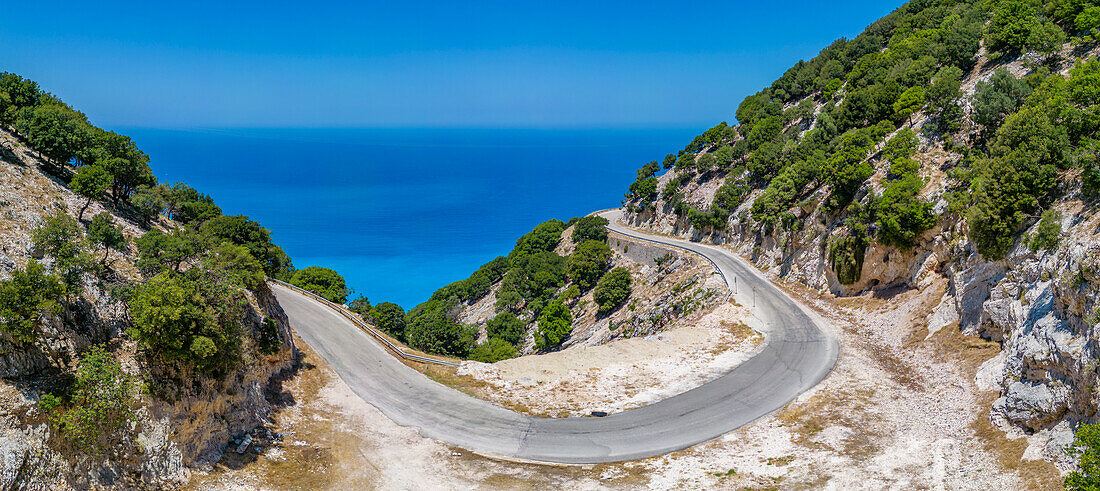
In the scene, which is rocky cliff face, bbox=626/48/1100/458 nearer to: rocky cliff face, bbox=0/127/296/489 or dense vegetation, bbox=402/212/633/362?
dense vegetation, bbox=402/212/633/362

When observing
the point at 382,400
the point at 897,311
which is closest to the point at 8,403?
the point at 382,400

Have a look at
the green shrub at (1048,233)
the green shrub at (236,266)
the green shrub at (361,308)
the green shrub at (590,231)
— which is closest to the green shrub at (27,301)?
the green shrub at (236,266)

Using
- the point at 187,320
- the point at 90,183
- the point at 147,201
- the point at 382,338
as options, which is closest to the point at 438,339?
the point at 382,338

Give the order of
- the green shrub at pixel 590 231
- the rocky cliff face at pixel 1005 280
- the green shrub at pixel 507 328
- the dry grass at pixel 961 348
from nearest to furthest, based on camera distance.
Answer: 1. the rocky cliff face at pixel 1005 280
2. the dry grass at pixel 961 348
3. the green shrub at pixel 507 328
4. the green shrub at pixel 590 231

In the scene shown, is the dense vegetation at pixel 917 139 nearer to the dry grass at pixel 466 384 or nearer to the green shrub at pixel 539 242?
the green shrub at pixel 539 242

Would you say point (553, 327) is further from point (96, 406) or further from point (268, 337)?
point (96, 406)

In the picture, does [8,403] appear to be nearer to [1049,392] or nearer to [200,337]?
[200,337]
